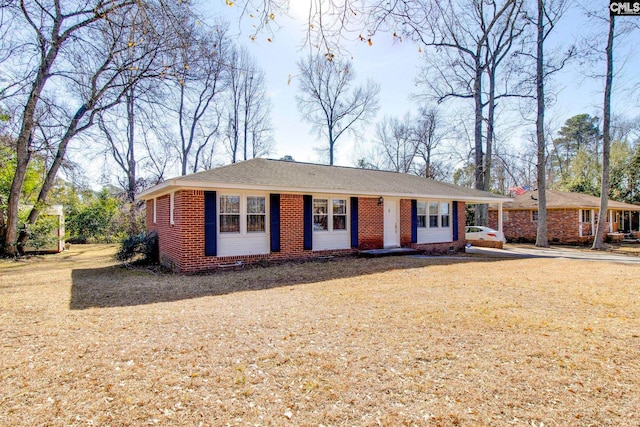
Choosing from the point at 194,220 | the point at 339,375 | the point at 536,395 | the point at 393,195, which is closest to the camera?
the point at 536,395

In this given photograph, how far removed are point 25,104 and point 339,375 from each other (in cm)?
1517

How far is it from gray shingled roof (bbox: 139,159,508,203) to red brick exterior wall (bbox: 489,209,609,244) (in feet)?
26.1

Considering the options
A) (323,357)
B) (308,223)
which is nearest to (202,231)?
(308,223)

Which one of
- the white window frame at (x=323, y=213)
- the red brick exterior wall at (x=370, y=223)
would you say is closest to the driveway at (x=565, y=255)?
the red brick exterior wall at (x=370, y=223)

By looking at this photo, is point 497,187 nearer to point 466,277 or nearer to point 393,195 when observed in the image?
point 393,195

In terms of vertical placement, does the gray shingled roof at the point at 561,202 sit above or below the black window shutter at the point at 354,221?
above

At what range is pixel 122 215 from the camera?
23.7 m

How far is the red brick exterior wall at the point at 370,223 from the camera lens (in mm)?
12955

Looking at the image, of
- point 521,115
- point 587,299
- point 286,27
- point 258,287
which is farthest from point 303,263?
→ point 521,115

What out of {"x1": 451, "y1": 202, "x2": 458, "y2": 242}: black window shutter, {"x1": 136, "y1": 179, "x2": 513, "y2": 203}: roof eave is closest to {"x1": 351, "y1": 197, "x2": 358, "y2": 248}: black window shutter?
{"x1": 136, "y1": 179, "x2": 513, "y2": 203}: roof eave

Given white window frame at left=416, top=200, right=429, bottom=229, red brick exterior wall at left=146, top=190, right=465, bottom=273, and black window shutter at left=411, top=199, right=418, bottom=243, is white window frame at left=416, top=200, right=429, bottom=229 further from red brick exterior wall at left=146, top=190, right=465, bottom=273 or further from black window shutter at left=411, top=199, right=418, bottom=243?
red brick exterior wall at left=146, top=190, right=465, bottom=273

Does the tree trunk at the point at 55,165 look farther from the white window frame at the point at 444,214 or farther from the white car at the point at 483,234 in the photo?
the white car at the point at 483,234

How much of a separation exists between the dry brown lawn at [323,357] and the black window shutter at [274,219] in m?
3.72

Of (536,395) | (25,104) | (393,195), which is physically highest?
(25,104)
